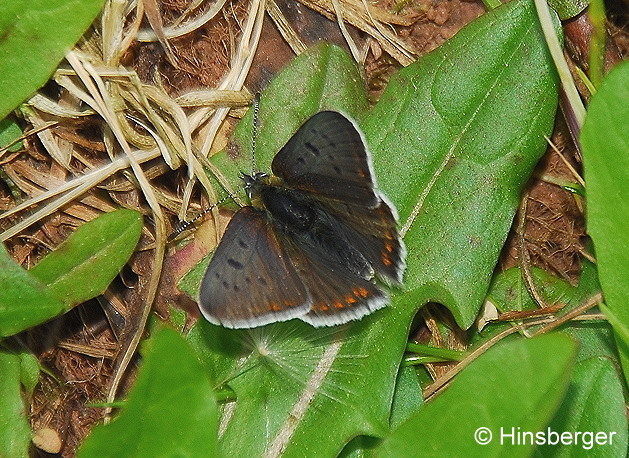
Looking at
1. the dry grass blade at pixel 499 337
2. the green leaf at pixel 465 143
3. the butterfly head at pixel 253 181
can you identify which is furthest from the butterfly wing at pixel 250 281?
the dry grass blade at pixel 499 337

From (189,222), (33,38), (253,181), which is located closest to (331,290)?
(253,181)

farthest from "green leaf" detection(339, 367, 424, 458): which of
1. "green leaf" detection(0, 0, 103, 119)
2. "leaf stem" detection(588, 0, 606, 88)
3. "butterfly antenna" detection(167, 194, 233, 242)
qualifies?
"green leaf" detection(0, 0, 103, 119)

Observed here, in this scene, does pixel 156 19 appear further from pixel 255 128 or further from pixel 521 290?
pixel 521 290

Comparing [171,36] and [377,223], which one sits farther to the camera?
[171,36]

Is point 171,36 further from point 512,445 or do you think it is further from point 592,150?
point 512,445

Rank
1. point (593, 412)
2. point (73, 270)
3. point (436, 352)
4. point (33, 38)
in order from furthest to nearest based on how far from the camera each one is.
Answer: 1. point (436, 352)
2. point (73, 270)
3. point (33, 38)
4. point (593, 412)

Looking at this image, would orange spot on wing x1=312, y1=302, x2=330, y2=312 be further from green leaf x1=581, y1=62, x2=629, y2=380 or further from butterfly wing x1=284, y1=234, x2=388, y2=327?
green leaf x1=581, y1=62, x2=629, y2=380

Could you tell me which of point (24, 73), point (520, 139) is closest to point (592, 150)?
point (520, 139)
